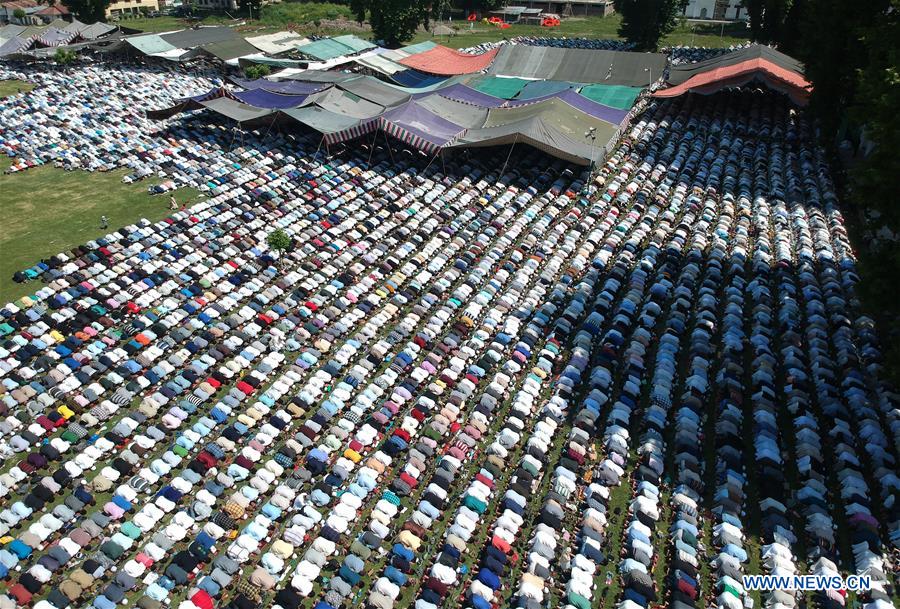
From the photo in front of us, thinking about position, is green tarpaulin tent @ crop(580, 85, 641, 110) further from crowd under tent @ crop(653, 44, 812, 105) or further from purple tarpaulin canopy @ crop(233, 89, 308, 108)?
purple tarpaulin canopy @ crop(233, 89, 308, 108)

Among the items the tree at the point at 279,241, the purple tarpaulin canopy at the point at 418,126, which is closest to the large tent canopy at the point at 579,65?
the purple tarpaulin canopy at the point at 418,126

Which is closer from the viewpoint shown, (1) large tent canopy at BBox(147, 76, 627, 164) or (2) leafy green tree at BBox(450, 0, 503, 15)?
(1) large tent canopy at BBox(147, 76, 627, 164)

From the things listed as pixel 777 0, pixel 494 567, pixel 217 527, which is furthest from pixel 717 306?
Result: pixel 777 0

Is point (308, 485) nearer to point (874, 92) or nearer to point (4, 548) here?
point (4, 548)

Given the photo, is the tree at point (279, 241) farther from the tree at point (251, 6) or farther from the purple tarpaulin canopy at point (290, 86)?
the tree at point (251, 6)

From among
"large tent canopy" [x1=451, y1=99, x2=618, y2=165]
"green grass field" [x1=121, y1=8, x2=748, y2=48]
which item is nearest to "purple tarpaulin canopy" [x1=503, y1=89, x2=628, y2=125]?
"large tent canopy" [x1=451, y1=99, x2=618, y2=165]

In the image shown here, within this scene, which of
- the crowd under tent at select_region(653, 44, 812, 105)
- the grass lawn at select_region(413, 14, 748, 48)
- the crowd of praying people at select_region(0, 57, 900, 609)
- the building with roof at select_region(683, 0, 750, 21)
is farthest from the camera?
the building with roof at select_region(683, 0, 750, 21)

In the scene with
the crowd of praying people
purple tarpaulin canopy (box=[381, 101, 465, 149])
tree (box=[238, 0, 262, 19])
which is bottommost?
the crowd of praying people
